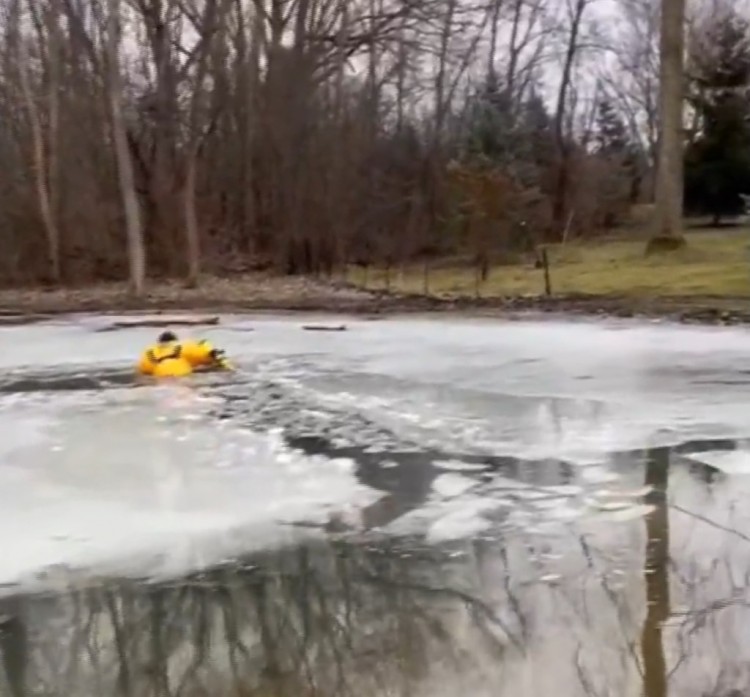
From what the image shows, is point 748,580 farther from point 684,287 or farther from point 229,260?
point 229,260

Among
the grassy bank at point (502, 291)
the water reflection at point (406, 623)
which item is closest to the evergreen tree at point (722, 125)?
the grassy bank at point (502, 291)

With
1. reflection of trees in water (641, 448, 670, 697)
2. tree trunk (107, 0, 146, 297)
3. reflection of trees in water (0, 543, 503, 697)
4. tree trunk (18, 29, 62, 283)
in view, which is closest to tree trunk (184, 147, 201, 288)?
tree trunk (107, 0, 146, 297)

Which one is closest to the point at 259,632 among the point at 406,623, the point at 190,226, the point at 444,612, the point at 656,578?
the point at 406,623

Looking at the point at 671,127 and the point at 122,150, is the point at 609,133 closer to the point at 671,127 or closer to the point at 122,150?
the point at 671,127

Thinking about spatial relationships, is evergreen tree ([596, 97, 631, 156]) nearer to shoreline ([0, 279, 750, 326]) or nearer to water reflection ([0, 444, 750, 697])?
shoreline ([0, 279, 750, 326])

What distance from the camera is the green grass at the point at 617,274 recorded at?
22344 mm

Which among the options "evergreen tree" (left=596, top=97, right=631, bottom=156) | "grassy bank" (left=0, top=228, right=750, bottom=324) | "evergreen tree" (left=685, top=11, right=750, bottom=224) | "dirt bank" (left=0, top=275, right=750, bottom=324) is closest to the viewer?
"dirt bank" (left=0, top=275, right=750, bottom=324)

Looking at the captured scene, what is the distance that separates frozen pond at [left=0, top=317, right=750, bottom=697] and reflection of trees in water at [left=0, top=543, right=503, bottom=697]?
0.01m

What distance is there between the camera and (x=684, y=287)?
2206 centimetres

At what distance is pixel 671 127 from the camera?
27.3 metres

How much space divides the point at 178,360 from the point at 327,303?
891cm

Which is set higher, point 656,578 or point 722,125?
point 722,125

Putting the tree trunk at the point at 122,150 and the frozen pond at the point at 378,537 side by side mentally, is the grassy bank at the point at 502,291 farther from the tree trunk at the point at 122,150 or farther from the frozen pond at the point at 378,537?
the frozen pond at the point at 378,537

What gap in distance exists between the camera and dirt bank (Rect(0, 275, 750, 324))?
61.0 feet
